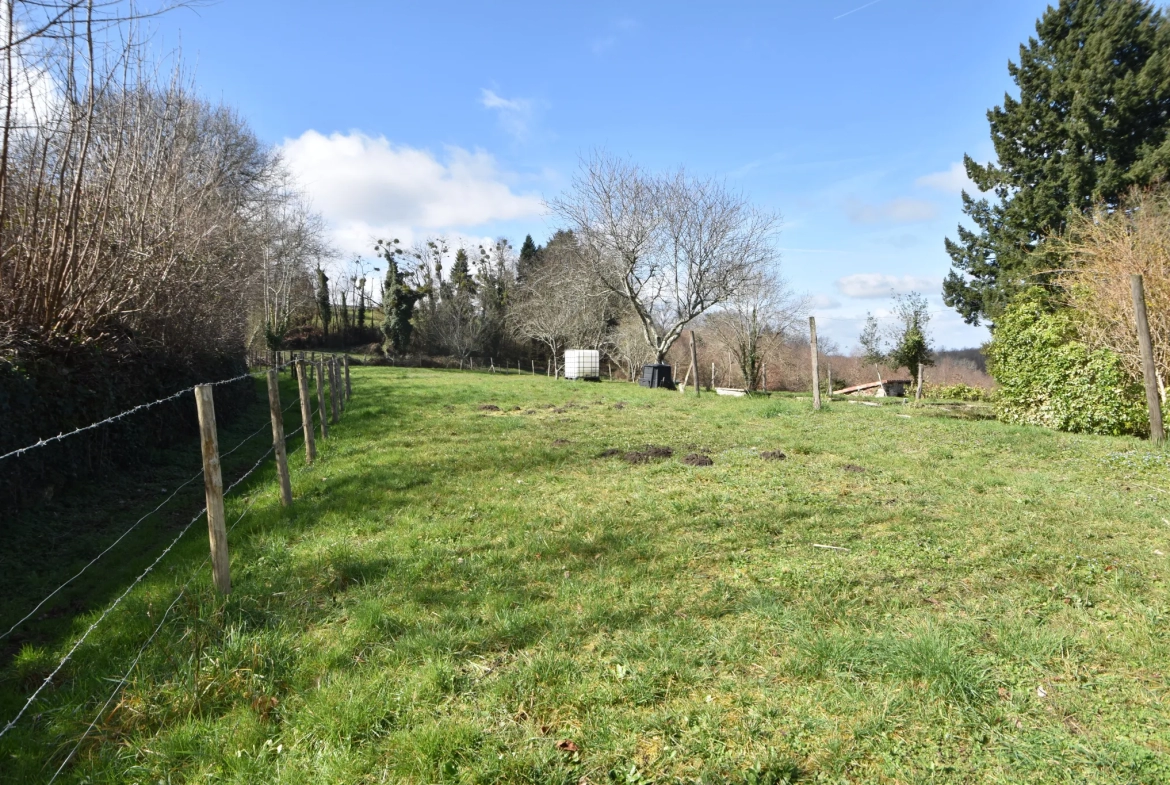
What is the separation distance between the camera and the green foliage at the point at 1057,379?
12.0 meters

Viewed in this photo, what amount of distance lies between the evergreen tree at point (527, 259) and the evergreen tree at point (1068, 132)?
34152 millimetres

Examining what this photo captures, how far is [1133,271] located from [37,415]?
774 inches

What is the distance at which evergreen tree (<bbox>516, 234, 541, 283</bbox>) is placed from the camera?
54.7 m

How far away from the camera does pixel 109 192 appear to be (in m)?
8.43

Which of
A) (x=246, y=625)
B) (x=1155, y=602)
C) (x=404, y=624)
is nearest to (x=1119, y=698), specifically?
(x=1155, y=602)

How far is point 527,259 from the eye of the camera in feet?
191

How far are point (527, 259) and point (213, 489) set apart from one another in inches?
2202

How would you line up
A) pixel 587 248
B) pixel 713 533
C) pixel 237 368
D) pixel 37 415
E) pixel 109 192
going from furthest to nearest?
pixel 587 248 < pixel 237 368 < pixel 109 192 < pixel 37 415 < pixel 713 533

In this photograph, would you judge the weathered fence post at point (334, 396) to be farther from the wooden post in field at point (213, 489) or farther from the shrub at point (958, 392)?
the shrub at point (958, 392)

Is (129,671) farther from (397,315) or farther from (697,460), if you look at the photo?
(397,315)

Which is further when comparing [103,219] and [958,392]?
[958,392]

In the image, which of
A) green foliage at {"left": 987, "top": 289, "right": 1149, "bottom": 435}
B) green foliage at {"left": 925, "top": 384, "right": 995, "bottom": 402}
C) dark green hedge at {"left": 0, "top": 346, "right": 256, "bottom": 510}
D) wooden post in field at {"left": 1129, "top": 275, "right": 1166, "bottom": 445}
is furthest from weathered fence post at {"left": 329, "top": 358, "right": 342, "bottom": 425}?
green foliage at {"left": 925, "top": 384, "right": 995, "bottom": 402}

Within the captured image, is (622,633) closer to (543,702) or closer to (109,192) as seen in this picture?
(543,702)

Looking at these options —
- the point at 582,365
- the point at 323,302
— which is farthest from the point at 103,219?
the point at 323,302
